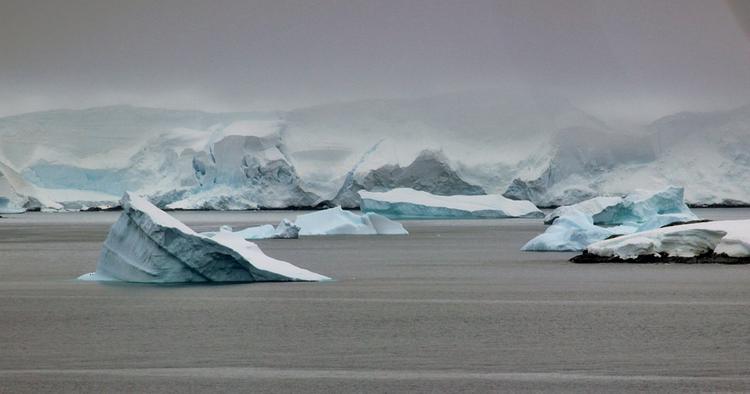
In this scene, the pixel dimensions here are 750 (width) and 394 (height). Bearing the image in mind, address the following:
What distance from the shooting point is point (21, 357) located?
31.6 feet

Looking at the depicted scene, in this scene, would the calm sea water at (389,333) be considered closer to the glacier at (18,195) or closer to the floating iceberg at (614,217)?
the floating iceberg at (614,217)

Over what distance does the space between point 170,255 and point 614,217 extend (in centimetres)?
3419

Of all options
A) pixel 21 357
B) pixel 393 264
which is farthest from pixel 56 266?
pixel 21 357

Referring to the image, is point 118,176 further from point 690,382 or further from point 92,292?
point 690,382

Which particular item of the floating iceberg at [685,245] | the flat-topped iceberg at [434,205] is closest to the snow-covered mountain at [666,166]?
the flat-topped iceberg at [434,205]

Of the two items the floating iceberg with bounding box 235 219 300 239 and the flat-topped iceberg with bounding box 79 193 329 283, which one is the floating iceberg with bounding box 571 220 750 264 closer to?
the flat-topped iceberg with bounding box 79 193 329 283

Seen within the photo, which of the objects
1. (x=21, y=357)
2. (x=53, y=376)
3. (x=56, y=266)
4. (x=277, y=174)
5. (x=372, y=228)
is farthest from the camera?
(x=277, y=174)

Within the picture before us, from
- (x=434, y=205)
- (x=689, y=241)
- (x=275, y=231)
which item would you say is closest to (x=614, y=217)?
(x=434, y=205)

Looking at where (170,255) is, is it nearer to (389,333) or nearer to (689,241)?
(389,333)

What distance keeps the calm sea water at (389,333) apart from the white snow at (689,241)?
85 cm

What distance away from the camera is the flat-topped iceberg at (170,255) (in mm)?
16005

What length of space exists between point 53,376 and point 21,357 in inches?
47.5

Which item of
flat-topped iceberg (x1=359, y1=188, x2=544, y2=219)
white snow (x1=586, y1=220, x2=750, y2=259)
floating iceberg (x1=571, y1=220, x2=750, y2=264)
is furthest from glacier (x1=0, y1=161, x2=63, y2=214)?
white snow (x1=586, y1=220, x2=750, y2=259)

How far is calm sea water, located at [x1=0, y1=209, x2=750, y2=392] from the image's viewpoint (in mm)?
8367
